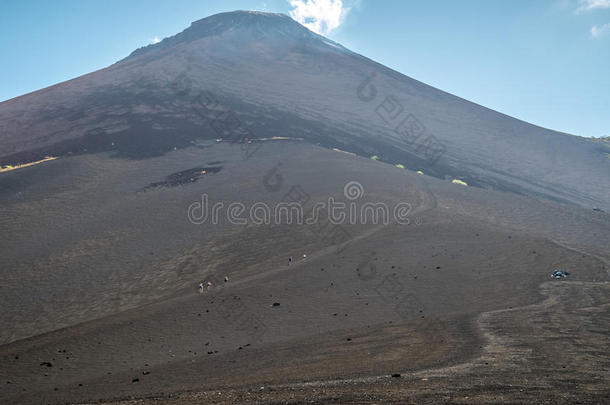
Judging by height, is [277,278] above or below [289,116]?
below

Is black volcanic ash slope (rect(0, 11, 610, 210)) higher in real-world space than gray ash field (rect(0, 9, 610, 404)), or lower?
Result: higher

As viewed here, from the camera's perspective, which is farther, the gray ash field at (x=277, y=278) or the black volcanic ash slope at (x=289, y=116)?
the black volcanic ash slope at (x=289, y=116)

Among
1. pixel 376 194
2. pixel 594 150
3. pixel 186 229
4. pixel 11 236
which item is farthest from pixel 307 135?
pixel 594 150

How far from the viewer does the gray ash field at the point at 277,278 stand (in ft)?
39.9

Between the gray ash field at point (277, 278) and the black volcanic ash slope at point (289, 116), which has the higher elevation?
the black volcanic ash slope at point (289, 116)

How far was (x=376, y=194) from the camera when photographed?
123ft

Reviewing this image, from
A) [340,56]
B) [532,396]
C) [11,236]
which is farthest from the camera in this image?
[340,56]

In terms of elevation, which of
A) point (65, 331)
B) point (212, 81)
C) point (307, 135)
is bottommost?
point (65, 331)

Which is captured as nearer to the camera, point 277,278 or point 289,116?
point 277,278

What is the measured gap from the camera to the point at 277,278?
23.4m

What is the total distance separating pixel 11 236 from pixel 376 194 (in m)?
26.0

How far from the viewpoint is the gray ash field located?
12.2 meters

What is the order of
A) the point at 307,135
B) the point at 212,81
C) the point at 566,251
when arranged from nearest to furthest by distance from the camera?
the point at 566,251
the point at 307,135
the point at 212,81

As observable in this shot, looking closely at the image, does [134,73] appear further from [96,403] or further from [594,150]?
[594,150]
